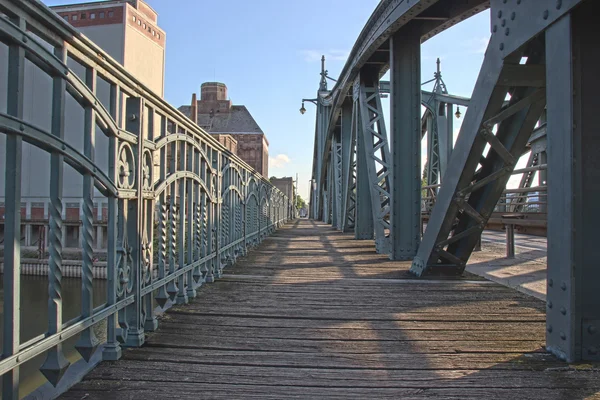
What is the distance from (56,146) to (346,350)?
1787 millimetres

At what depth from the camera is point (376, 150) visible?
7648 millimetres

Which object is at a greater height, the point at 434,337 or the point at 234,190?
the point at 234,190

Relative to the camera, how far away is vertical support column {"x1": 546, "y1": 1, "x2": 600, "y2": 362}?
2.28 meters

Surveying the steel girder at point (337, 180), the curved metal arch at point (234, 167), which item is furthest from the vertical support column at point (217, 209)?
the steel girder at point (337, 180)

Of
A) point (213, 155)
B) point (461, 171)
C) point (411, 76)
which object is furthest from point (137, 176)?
point (411, 76)

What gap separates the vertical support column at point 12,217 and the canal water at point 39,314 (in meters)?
5.31

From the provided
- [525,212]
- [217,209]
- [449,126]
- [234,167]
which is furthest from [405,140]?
[449,126]

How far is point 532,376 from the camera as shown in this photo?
2100mm

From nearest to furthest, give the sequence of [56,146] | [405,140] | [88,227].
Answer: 1. [56,146]
2. [88,227]
3. [405,140]

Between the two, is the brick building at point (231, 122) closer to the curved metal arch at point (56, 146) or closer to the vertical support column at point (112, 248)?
the vertical support column at point (112, 248)

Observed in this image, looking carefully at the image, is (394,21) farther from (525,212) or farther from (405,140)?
(525,212)

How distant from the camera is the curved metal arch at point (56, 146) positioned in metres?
1.42

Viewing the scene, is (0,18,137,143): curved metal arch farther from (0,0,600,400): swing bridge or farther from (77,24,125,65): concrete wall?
(77,24,125,65): concrete wall

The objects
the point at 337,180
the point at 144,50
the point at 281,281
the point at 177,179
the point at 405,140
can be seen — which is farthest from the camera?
the point at 144,50
